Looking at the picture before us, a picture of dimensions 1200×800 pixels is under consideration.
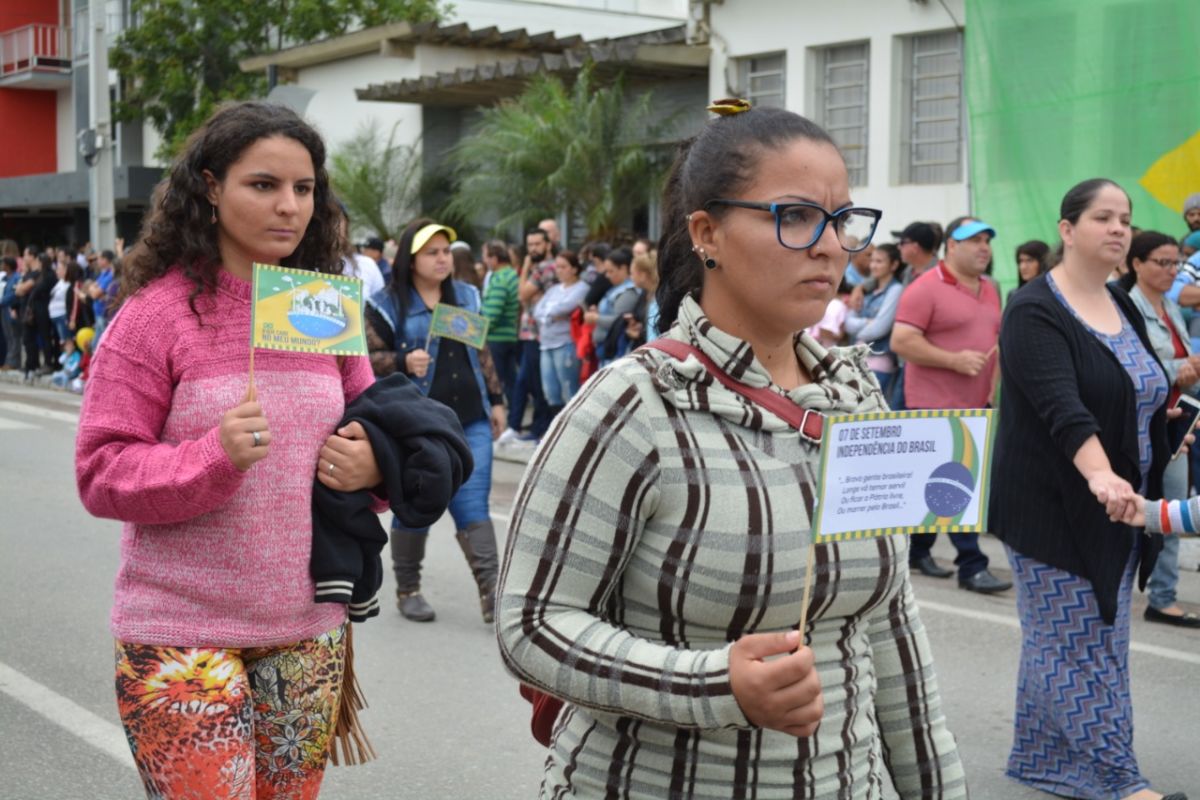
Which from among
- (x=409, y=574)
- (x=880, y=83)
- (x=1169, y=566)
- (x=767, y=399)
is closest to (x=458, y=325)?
(x=409, y=574)

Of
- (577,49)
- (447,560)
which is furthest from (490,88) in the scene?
(447,560)

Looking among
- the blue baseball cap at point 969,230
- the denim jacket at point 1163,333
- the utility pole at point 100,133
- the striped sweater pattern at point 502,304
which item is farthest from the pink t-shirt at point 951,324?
the utility pole at point 100,133

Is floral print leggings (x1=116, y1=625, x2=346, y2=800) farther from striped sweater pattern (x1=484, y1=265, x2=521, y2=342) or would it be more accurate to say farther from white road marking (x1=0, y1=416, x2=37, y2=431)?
white road marking (x1=0, y1=416, x2=37, y2=431)

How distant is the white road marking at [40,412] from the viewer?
55.2 feet

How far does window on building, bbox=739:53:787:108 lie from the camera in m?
18.5

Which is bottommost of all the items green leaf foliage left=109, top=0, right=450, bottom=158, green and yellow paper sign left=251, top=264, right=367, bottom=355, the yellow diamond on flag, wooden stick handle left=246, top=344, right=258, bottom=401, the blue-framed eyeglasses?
wooden stick handle left=246, top=344, right=258, bottom=401

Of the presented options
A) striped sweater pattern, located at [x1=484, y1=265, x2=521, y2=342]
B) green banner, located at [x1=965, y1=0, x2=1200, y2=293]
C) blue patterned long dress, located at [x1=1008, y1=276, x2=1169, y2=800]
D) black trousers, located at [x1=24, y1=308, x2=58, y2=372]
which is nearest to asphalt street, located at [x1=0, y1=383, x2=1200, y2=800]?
blue patterned long dress, located at [x1=1008, y1=276, x2=1169, y2=800]

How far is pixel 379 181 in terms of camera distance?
955 inches

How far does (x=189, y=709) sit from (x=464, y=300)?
4.44m

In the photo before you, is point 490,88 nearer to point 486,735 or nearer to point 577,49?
point 577,49

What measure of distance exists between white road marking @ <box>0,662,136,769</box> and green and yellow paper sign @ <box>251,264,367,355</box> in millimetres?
2673

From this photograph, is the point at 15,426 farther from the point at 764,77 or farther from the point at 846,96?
the point at 846,96

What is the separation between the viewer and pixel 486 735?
18.4 ft

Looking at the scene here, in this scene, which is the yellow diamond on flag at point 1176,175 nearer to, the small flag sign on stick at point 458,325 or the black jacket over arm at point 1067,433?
the small flag sign on stick at point 458,325
